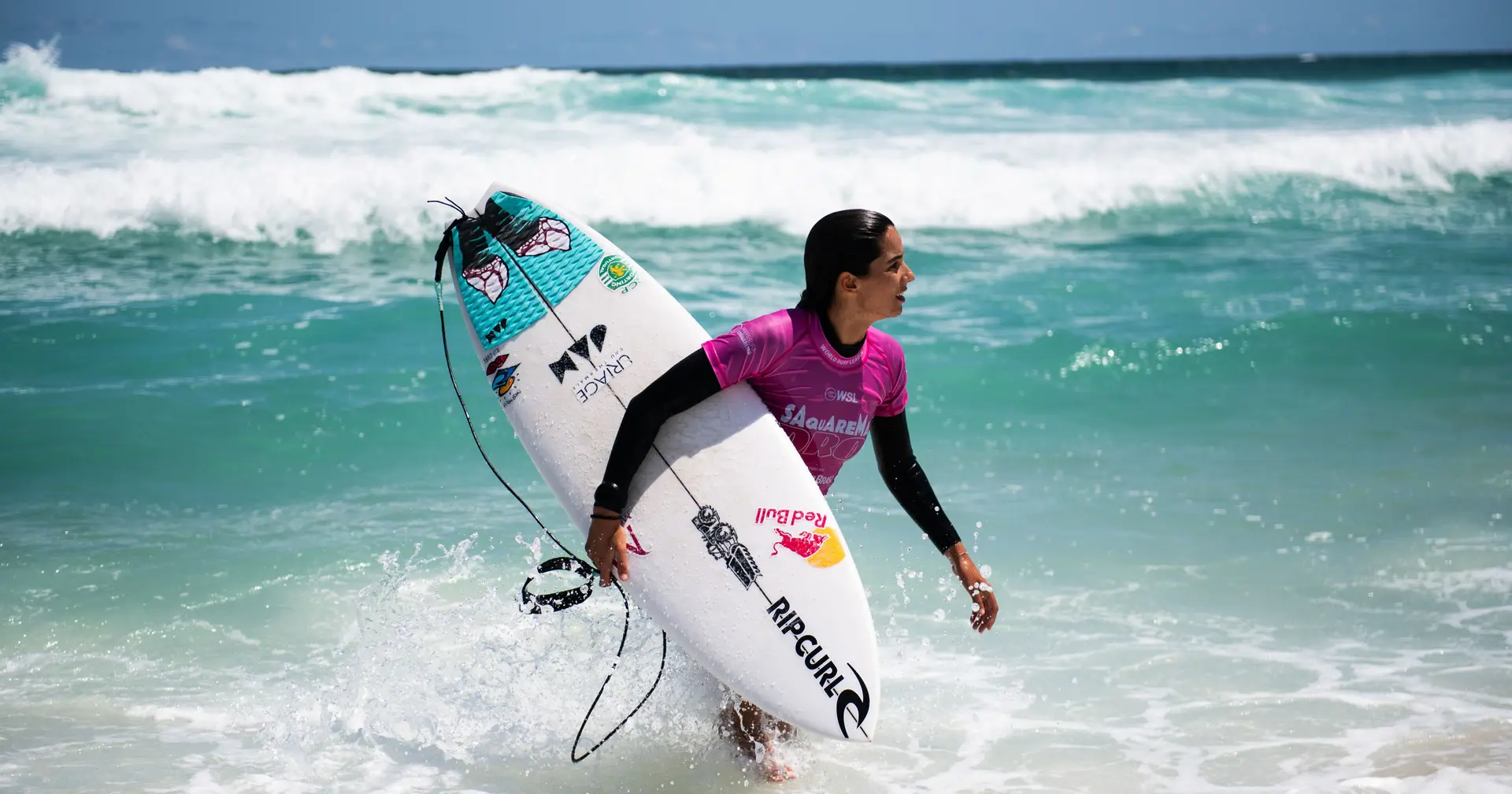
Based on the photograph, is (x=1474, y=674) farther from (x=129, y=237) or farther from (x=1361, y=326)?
(x=129, y=237)

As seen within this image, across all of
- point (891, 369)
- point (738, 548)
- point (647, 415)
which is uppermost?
point (891, 369)

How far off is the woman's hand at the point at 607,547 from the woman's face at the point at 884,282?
29.1 inches

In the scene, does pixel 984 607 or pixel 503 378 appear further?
pixel 503 378

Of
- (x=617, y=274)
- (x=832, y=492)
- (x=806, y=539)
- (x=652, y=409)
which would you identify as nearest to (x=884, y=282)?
(x=652, y=409)

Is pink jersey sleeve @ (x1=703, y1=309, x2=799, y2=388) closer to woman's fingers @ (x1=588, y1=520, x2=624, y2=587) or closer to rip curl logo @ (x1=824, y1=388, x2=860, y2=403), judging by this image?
rip curl logo @ (x1=824, y1=388, x2=860, y2=403)

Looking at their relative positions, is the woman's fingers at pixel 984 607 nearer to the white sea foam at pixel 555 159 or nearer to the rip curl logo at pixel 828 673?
the rip curl logo at pixel 828 673

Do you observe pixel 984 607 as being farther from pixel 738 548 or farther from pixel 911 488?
pixel 738 548

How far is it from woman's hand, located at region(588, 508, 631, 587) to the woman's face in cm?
74

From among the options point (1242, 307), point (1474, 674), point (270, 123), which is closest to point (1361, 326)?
point (1242, 307)

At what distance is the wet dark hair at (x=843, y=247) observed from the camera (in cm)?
275

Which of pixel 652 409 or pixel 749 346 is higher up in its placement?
pixel 749 346

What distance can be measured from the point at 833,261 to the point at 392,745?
1.95 m

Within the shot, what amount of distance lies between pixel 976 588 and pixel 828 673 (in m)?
0.41

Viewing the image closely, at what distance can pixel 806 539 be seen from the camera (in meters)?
3.07
